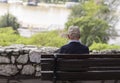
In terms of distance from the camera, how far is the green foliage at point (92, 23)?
11945mm

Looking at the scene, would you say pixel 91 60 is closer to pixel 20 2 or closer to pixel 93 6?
pixel 93 6

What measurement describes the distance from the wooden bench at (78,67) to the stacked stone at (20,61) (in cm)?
145

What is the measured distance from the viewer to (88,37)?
11.9 m

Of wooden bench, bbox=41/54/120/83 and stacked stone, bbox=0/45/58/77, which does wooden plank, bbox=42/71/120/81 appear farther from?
stacked stone, bbox=0/45/58/77

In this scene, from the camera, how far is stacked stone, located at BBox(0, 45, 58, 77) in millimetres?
4492

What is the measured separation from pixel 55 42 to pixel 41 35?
1.71ft

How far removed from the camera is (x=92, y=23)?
12.6 m

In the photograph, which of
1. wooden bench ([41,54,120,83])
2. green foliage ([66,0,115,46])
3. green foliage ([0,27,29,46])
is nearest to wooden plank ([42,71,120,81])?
wooden bench ([41,54,120,83])

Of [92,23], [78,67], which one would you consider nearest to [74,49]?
[78,67]

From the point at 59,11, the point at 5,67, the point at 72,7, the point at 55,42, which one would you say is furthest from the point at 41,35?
the point at 59,11

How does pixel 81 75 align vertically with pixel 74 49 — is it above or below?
below

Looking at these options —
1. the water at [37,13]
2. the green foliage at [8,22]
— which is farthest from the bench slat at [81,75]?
the water at [37,13]

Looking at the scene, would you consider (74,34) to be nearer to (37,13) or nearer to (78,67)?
(78,67)

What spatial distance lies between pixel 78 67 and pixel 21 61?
5.23ft
